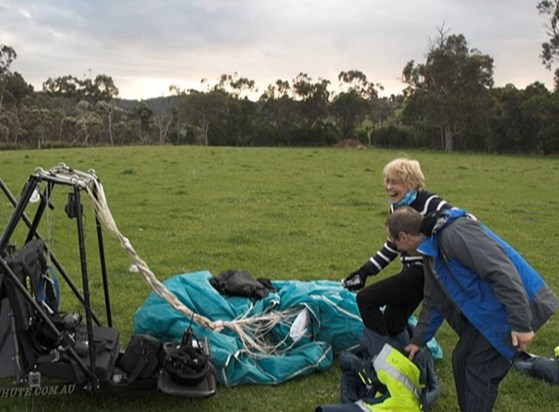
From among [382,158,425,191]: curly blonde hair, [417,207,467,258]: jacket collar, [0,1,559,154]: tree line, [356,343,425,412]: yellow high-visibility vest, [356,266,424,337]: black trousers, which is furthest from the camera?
[0,1,559,154]: tree line

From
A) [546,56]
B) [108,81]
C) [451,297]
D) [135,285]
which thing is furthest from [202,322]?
[108,81]

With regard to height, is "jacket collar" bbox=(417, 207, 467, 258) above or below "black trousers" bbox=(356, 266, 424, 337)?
above

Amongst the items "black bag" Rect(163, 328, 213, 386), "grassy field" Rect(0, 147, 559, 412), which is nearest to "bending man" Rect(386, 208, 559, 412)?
"grassy field" Rect(0, 147, 559, 412)

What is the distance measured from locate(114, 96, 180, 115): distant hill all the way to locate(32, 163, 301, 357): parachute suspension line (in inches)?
3309

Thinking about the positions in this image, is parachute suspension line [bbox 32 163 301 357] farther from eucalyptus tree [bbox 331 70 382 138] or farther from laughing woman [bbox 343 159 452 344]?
eucalyptus tree [bbox 331 70 382 138]

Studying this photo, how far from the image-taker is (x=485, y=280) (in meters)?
4.20

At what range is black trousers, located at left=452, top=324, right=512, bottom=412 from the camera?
450cm

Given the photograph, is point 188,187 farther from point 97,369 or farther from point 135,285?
point 97,369

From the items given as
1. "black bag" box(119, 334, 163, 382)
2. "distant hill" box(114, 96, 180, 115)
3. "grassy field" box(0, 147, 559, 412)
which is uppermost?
"distant hill" box(114, 96, 180, 115)

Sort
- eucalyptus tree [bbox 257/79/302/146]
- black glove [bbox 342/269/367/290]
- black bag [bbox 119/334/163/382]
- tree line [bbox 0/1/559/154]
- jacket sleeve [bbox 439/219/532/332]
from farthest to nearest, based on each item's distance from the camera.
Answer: eucalyptus tree [bbox 257/79/302/146] → tree line [bbox 0/1/559/154] → black glove [bbox 342/269/367/290] → black bag [bbox 119/334/163/382] → jacket sleeve [bbox 439/219/532/332]

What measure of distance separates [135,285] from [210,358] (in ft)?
12.9

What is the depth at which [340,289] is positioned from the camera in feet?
22.3

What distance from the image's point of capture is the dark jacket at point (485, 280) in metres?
4.09

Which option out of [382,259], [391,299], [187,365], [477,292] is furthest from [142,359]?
[477,292]
